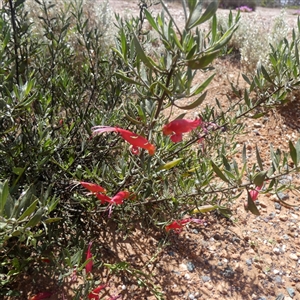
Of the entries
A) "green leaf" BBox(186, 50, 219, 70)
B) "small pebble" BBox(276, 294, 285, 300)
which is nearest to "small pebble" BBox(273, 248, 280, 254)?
"small pebble" BBox(276, 294, 285, 300)

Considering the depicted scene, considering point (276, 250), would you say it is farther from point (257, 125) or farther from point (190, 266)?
point (257, 125)

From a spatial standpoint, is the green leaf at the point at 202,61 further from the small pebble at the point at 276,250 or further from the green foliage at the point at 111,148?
the small pebble at the point at 276,250

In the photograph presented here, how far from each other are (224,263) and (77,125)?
114 cm

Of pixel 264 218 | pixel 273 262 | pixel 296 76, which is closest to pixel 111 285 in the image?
pixel 273 262

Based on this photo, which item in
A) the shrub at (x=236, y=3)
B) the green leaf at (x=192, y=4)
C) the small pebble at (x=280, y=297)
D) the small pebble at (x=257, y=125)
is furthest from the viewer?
the shrub at (x=236, y=3)

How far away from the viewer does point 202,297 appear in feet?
5.72

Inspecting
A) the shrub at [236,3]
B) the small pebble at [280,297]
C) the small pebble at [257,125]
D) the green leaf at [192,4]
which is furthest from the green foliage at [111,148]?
the shrub at [236,3]

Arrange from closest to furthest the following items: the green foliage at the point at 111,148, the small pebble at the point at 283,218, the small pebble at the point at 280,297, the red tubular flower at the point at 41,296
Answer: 1. the green foliage at the point at 111,148
2. the red tubular flower at the point at 41,296
3. the small pebble at the point at 280,297
4. the small pebble at the point at 283,218

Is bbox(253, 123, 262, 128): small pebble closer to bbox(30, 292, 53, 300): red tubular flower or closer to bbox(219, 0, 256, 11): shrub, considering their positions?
bbox(30, 292, 53, 300): red tubular flower

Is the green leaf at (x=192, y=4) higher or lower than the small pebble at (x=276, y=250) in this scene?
higher

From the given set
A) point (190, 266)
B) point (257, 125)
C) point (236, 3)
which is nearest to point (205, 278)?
point (190, 266)

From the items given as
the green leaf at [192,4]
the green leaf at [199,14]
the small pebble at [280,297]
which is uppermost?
the green leaf at [192,4]

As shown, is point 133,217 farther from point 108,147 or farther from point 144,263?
point 108,147

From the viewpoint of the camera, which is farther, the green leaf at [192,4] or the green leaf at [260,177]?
the green leaf at [260,177]
